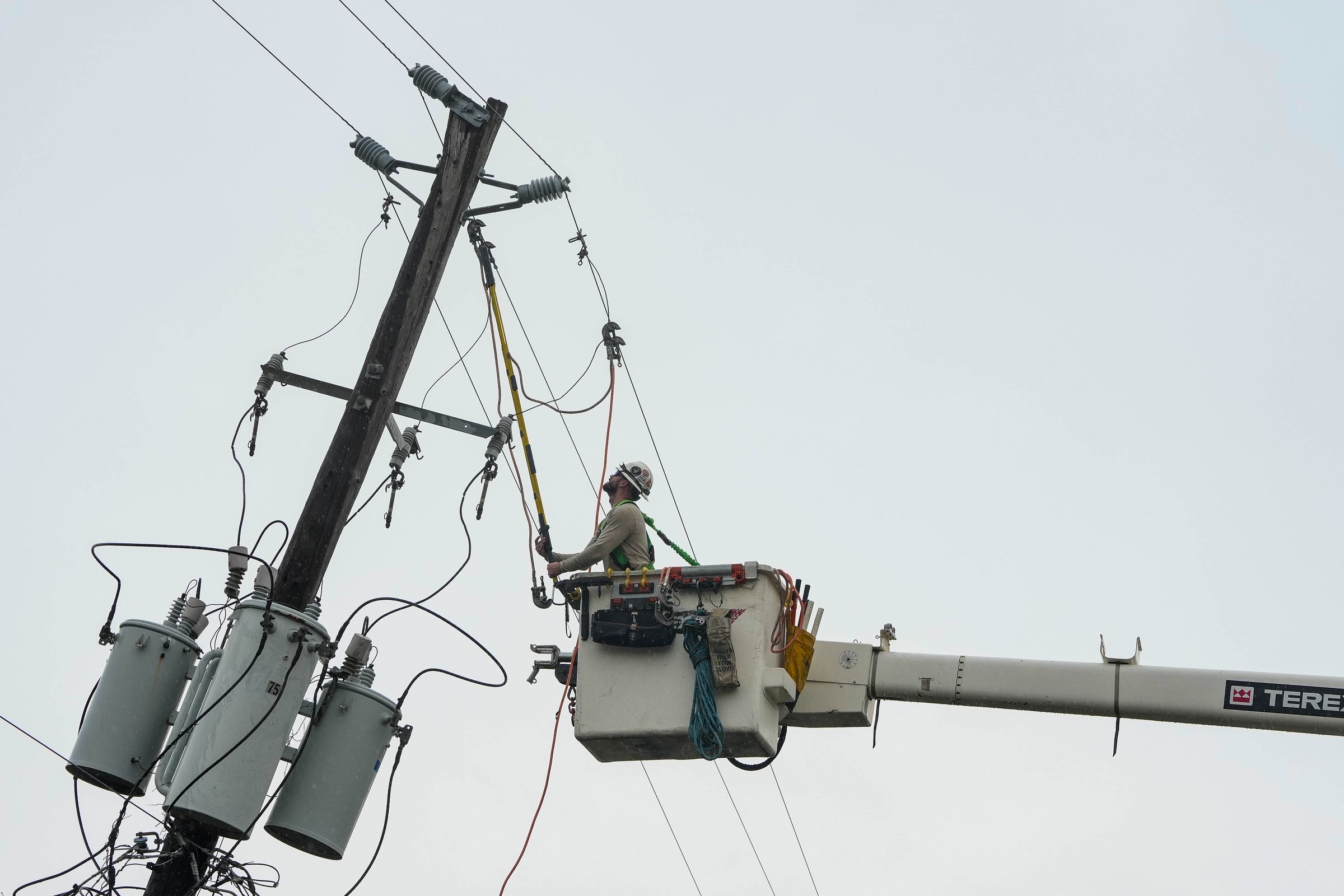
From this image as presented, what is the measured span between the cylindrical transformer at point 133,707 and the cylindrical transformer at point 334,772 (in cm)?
73

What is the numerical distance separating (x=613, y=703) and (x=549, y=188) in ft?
11.0

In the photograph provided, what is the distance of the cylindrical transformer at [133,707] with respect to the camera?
796 cm

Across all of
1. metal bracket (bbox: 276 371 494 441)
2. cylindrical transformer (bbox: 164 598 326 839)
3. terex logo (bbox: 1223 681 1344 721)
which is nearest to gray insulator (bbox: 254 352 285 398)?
metal bracket (bbox: 276 371 494 441)

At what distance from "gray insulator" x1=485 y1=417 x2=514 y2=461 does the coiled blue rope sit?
161 cm

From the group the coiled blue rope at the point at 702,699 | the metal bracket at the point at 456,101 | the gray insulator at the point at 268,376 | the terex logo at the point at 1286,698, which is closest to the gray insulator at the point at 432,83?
the metal bracket at the point at 456,101

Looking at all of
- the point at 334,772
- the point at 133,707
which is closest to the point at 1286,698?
the point at 334,772

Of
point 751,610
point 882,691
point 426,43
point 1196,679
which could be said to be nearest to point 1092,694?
point 1196,679

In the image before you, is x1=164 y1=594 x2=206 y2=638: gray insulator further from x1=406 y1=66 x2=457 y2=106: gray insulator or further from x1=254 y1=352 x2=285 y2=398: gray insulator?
x1=406 y1=66 x2=457 y2=106: gray insulator

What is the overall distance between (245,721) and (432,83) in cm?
413

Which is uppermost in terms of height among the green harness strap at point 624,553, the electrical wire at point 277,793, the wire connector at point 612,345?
the wire connector at point 612,345

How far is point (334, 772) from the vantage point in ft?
26.3

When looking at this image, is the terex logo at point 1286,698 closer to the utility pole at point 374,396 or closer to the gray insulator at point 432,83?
the utility pole at point 374,396

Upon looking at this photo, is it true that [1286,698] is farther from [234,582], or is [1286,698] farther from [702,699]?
[234,582]

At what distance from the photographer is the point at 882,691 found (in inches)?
358
